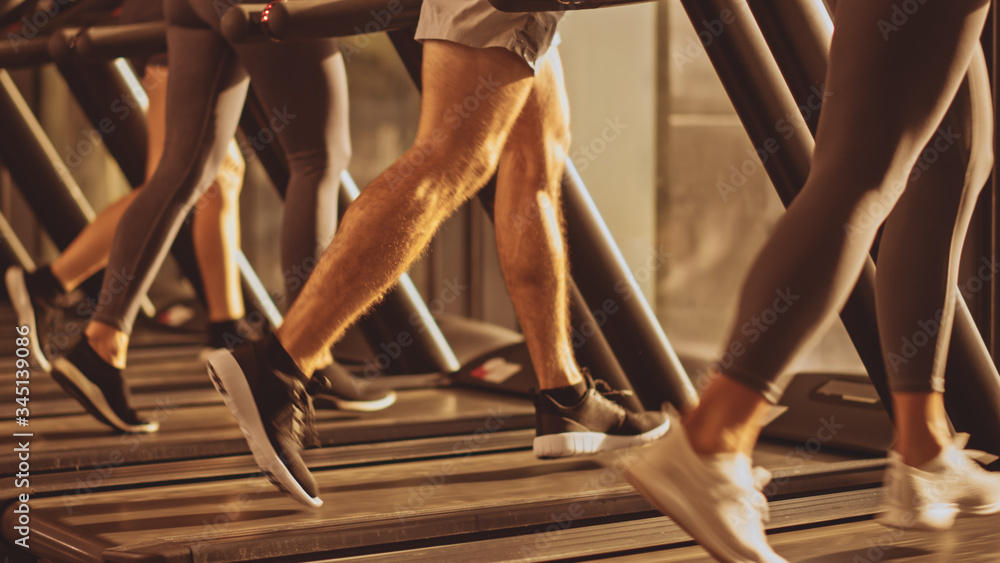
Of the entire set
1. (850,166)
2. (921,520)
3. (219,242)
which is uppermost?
(219,242)

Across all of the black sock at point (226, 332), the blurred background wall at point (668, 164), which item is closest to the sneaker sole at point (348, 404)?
the black sock at point (226, 332)

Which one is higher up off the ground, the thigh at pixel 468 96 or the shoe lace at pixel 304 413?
the thigh at pixel 468 96

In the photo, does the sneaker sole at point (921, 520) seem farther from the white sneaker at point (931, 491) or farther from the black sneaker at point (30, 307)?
the black sneaker at point (30, 307)

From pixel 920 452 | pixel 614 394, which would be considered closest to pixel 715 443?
pixel 920 452

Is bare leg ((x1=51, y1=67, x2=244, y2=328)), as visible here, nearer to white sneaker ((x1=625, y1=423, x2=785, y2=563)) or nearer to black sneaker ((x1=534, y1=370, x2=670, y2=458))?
black sneaker ((x1=534, y1=370, x2=670, y2=458))

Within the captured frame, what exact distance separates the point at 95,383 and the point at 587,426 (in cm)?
99

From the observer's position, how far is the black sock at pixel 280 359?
1359mm

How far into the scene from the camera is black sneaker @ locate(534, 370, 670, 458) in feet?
5.59

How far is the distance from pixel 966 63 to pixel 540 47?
573 mm

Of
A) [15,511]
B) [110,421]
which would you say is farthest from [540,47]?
[110,421]

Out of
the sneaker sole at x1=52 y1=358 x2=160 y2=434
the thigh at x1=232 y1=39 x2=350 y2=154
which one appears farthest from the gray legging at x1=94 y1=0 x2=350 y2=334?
the sneaker sole at x1=52 y1=358 x2=160 y2=434

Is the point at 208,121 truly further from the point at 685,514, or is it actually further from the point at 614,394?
the point at 685,514

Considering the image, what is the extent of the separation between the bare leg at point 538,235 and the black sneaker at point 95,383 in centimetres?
85

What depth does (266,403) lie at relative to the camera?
4.42 feet
